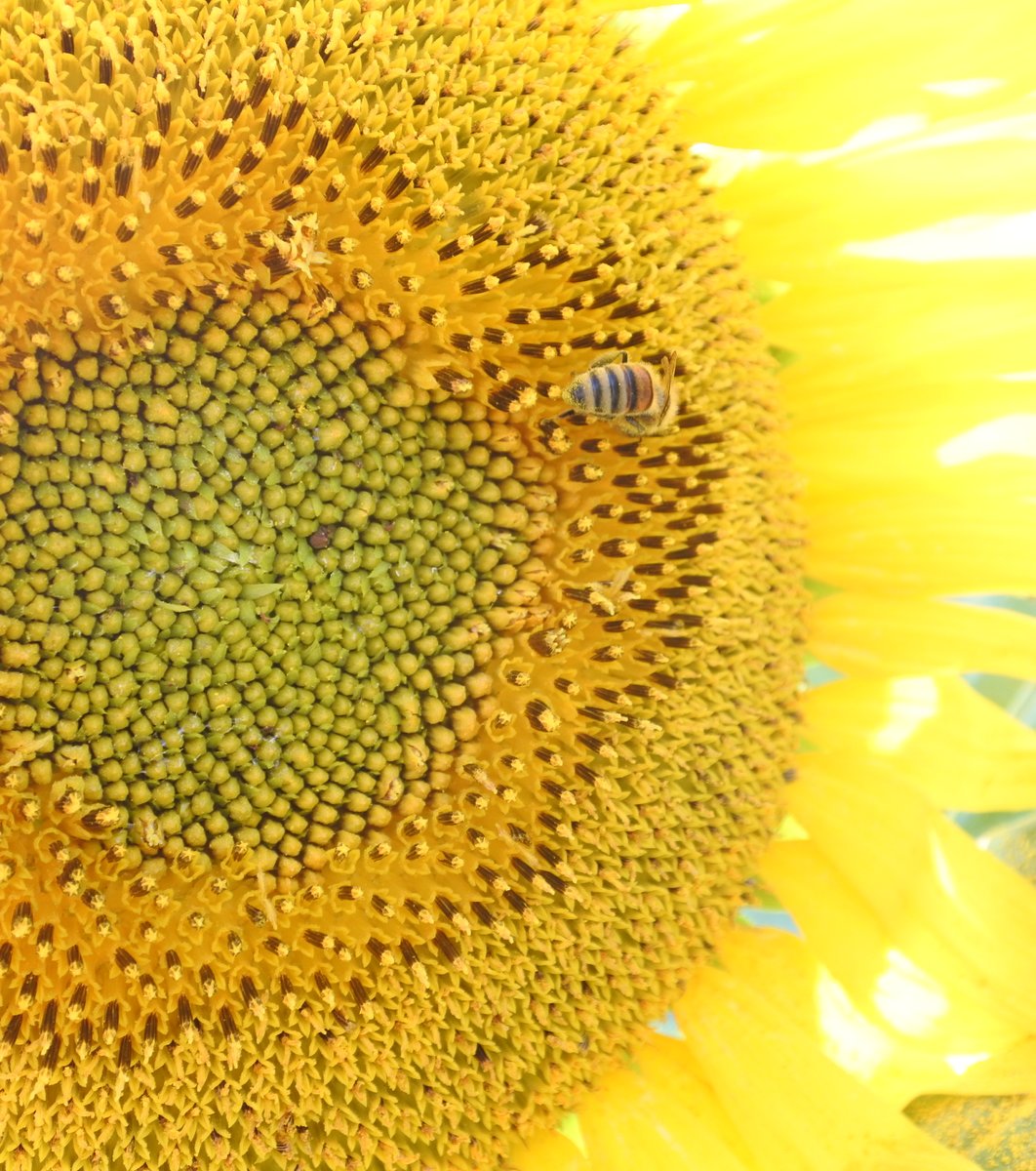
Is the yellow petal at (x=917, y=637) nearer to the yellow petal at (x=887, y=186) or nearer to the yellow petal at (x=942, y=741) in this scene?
the yellow petal at (x=942, y=741)

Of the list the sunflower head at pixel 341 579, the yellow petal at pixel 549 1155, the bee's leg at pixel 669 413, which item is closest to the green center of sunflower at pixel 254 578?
the sunflower head at pixel 341 579

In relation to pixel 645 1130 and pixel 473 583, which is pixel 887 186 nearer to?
pixel 473 583

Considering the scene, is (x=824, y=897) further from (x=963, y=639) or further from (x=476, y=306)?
(x=476, y=306)

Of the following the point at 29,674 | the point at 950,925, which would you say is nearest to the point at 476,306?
the point at 29,674

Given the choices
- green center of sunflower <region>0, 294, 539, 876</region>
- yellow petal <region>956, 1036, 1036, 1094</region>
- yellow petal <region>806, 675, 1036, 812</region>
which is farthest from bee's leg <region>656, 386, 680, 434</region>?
yellow petal <region>956, 1036, 1036, 1094</region>

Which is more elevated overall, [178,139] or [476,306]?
[178,139]
